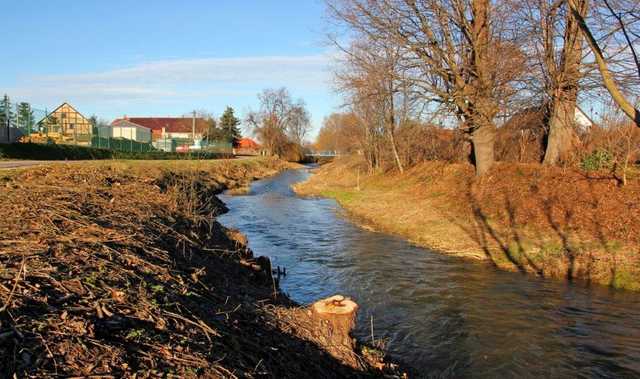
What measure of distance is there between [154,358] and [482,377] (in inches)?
165

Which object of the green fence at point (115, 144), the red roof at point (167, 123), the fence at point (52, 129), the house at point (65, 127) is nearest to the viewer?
the fence at point (52, 129)

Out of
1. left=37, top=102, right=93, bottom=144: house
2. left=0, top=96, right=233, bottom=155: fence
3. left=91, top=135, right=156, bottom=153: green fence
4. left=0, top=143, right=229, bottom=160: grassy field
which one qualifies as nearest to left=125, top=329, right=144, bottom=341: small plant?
left=0, top=143, right=229, bottom=160: grassy field

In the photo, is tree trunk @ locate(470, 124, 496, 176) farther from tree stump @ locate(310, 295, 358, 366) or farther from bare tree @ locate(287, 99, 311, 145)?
bare tree @ locate(287, 99, 311, 145)

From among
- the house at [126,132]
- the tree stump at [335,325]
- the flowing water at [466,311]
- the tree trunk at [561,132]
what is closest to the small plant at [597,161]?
the tree trunk at [561,132]

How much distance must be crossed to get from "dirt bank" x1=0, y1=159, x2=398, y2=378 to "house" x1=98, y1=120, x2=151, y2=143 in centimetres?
3599

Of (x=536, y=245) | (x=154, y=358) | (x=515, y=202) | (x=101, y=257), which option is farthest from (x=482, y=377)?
(x=515, y=202)

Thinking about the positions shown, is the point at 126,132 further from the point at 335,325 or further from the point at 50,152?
the point at 335,325

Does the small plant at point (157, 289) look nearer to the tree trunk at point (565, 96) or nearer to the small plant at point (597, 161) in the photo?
the tree trunk at point (565, 96)

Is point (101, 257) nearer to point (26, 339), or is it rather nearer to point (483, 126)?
point (26, 339)

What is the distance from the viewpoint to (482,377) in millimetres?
5844

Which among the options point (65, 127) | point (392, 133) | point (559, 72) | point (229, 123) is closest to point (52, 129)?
point (65, 127)

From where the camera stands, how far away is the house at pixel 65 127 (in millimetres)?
33438

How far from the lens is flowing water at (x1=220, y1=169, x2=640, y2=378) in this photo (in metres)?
6.29

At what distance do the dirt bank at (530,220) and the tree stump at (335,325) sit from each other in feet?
22.7
